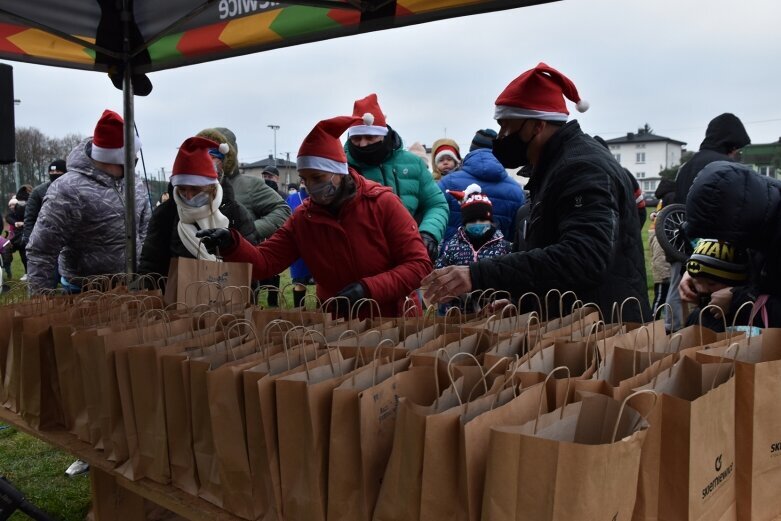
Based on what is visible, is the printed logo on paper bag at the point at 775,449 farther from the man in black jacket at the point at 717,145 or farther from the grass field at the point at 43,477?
the man in black jacket at the point at 717,145

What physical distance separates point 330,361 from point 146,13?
2930 mm

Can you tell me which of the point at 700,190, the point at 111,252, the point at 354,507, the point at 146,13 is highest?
the point at 146,13

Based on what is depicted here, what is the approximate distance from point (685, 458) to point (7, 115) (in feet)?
9.17

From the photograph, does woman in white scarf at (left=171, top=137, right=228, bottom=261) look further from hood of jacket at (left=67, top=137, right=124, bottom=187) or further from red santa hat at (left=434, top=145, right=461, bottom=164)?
red santa hat at (left=434, top=145, right=461, bottom=164)

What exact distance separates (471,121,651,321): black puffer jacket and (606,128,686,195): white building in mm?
61054


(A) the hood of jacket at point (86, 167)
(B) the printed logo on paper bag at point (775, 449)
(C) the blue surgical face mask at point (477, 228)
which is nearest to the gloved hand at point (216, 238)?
(A) the hood of jacket at point (86, 167)

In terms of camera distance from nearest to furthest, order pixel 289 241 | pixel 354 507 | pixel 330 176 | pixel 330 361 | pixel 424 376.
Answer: pixel 354 507 < pixel 424 376 < pixel 330 361 < pixel 330 176 < pixel 289 241

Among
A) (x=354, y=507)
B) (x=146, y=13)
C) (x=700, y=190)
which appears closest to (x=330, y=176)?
(x=700, y=190)

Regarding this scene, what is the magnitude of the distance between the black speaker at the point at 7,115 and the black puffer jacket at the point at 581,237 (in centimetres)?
207

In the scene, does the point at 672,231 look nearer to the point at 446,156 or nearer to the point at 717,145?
the point at 717,145

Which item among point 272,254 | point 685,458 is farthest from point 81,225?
point 685,458

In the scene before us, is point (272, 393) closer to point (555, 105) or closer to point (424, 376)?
point (424, 376)

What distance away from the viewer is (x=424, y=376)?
1.45 meters

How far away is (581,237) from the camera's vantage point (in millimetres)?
1955
